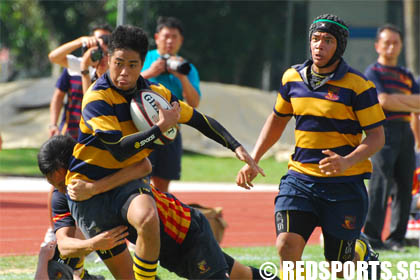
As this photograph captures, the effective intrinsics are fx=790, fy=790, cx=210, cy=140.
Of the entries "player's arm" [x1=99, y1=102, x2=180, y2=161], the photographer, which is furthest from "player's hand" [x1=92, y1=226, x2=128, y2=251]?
the photographer

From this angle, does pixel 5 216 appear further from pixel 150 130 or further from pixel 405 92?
pixel 150 130

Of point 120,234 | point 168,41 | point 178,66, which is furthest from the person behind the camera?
point 168,41

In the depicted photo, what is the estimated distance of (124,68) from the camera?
184 inches

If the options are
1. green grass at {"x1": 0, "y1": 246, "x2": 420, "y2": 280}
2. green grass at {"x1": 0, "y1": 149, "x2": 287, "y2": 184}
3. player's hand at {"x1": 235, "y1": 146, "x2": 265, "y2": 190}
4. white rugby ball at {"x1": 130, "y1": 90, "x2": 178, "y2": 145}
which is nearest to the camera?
white rugby ball at {"x1": 130, "y1": 90, "x2": 178, "y2": 145}

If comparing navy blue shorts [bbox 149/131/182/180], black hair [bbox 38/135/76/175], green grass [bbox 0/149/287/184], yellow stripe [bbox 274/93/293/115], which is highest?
yellow stripe [bbox 274/93/293/115]

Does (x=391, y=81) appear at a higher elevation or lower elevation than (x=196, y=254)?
higher

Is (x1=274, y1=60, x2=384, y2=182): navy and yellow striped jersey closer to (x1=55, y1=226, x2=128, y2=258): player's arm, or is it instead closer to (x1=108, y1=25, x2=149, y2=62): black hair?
(x1=108, y1=25, x2=149, y2=62): black hair

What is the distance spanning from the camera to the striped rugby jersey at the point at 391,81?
7707 millimetres

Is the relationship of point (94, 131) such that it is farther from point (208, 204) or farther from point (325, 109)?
point (208, 204)

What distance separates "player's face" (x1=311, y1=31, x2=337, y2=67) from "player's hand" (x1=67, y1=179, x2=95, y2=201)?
165 cm

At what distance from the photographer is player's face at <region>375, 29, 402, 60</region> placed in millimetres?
7820

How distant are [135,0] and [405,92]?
2202 centimetres

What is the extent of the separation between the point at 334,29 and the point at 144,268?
75.7 inches

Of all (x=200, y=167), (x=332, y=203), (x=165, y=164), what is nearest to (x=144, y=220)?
(x=332, y=203)
